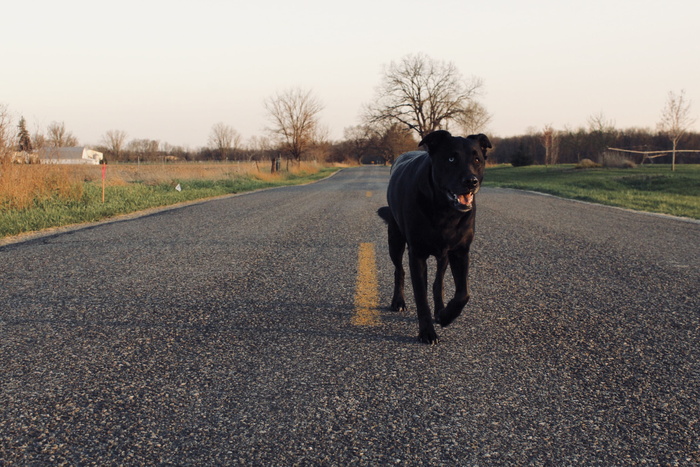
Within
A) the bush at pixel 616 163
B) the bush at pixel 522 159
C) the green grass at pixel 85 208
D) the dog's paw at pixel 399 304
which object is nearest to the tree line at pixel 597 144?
the bush at pixel 522 159

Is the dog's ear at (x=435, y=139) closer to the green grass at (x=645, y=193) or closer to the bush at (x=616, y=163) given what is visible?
the green grass at (x=645, y=193)

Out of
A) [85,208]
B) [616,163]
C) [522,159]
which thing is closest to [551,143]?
[522,159]

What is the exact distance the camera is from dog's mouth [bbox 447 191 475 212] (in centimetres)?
286

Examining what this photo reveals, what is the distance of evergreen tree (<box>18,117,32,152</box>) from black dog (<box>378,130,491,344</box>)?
Result: 38.5 feet

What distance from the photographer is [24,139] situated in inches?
478

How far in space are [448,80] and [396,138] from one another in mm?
19898

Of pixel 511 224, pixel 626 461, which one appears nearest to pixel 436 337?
pixel 626 461

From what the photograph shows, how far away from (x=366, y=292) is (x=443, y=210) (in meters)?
1.46

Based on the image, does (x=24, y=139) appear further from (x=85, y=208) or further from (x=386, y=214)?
(x=386, y=214)

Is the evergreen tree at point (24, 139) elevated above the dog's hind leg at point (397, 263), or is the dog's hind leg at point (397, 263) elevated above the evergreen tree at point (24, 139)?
the evergreen tree at point (24, 139)

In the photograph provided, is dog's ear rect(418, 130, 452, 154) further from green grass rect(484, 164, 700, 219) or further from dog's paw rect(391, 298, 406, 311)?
green grass rect(484, 164, 700, 219)

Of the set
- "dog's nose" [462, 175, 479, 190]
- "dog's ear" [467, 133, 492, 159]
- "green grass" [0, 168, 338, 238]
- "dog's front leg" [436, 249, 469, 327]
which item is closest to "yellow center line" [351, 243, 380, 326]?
"dog's front leg" [436, 249, 469, 327]

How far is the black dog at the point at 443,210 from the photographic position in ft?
9.55

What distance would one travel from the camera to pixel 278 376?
2.64m
